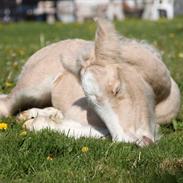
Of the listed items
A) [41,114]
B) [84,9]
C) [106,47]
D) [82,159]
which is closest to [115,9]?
[84,9]

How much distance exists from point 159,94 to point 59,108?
3.37ft

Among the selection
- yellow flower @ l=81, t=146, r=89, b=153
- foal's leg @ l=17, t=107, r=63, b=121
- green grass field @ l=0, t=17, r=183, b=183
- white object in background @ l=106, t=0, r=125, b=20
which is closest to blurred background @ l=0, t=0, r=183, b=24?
white object in background @ l=106, t=0, r=125, b=20

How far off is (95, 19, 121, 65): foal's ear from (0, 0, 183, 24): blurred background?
28.4m

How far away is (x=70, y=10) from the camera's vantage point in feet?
124

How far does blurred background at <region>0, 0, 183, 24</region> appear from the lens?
115 feet

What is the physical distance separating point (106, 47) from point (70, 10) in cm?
3280

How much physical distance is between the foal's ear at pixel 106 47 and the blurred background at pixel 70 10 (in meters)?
28.4

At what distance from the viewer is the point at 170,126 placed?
5.98 metres

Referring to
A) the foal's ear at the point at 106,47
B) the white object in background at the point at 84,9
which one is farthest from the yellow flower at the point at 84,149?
the white object in background at the point at 84,9

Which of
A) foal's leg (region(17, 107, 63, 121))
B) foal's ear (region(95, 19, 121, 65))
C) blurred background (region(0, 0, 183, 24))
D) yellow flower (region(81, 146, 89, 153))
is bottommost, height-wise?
blurred background (region(0, 0, 183, 24))

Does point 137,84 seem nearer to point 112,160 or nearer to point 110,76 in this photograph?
point 110,76

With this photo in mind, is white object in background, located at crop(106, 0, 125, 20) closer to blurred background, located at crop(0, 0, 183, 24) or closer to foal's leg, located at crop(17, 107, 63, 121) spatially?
blurred background, located at crop(0, 0, 183, 24)

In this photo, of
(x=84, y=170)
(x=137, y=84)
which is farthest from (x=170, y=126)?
(x=84, y=170)

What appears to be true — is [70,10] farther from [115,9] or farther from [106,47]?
[106,47]
